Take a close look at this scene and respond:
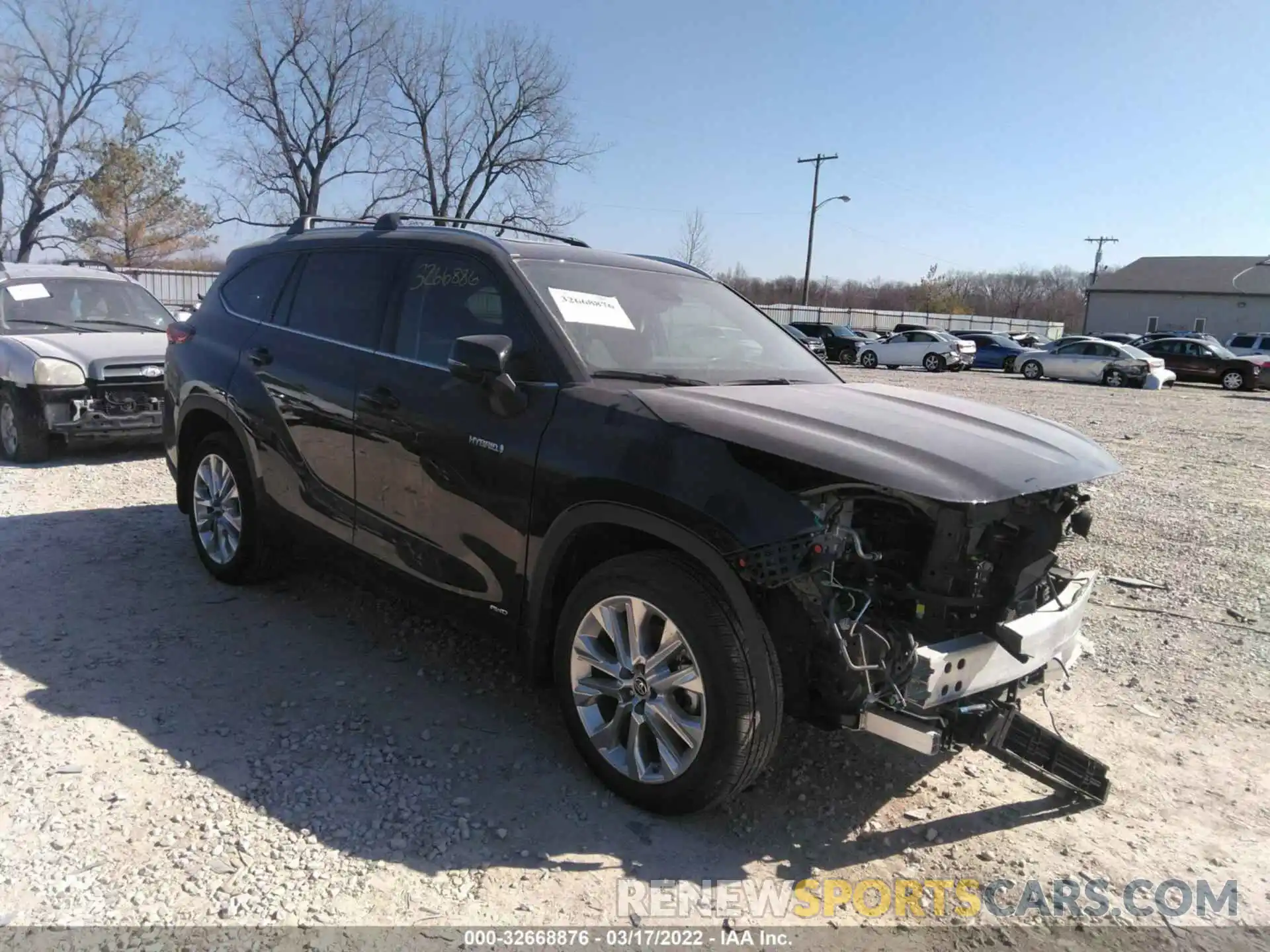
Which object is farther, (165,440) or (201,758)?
(165,440)

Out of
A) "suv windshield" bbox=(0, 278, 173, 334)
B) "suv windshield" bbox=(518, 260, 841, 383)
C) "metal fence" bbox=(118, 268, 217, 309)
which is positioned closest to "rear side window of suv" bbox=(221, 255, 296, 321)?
"suv windshield" bbox=(518, 260, 841, 383)

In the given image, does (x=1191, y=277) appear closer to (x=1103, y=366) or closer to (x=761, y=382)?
(x=1103, y=366)

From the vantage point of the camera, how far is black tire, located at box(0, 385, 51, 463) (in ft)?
25.6

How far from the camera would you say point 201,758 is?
3.18 metres

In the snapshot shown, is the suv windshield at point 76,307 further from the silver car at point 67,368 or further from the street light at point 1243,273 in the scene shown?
the street light at point 1243,273

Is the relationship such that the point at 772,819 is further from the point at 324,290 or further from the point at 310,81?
the point at 310,81

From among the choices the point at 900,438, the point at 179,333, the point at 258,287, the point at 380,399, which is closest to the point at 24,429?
the point at 179,333

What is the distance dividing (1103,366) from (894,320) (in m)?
30.0

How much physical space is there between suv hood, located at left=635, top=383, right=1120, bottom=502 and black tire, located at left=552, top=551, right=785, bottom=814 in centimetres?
49

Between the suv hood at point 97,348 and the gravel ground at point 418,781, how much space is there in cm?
342

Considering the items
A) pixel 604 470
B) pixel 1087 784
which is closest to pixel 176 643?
pixel 604 470

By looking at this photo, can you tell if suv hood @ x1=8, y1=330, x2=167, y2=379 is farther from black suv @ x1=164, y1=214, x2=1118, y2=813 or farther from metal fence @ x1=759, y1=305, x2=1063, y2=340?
metal fence @ x1=759, y1=305, x2=1063, y2=340

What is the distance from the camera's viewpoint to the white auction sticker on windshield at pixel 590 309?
344cm

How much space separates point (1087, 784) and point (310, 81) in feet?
134
